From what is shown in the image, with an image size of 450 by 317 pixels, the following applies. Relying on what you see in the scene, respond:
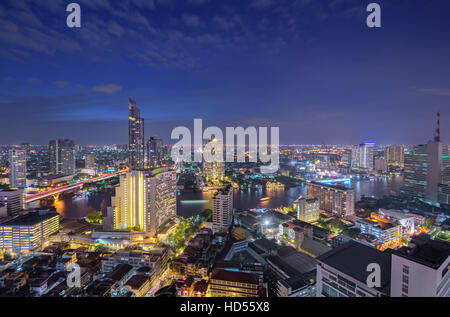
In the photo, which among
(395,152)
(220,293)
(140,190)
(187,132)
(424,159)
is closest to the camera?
(220,293)

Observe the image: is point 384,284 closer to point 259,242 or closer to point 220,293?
point 220,293

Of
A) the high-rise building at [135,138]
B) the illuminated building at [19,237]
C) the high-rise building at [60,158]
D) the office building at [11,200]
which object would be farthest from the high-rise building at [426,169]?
the high-rise building at [60,158]

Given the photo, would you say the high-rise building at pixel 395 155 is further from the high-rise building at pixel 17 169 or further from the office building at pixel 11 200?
the high-rise building at pixel 17 169

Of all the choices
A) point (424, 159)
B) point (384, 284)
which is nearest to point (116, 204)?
point (384, 284)

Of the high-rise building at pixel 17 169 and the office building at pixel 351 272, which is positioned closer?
the office building at pixel 351 272
